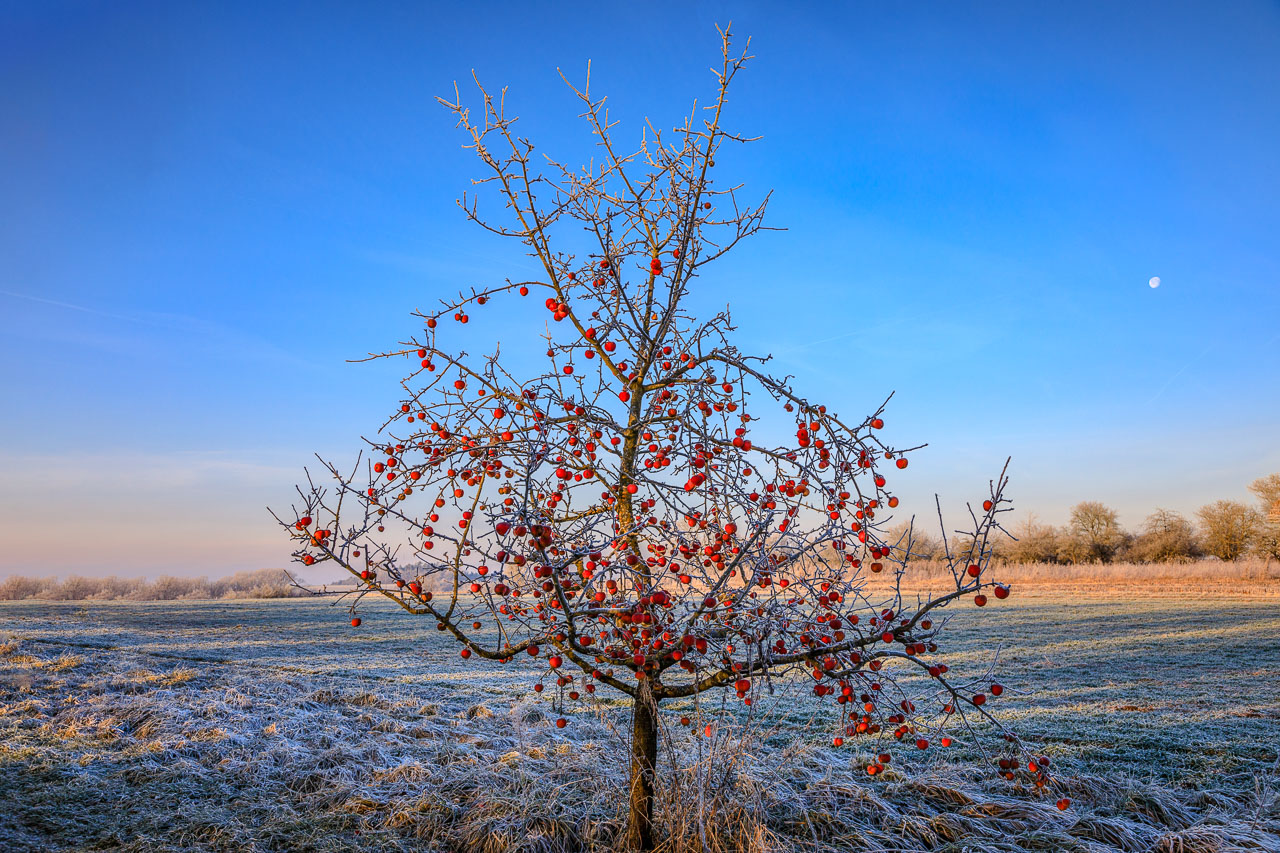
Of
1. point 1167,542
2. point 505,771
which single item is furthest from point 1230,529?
point 505,771

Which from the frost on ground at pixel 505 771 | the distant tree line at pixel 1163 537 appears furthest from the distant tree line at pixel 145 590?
the distant tree line at pixel 1163 537

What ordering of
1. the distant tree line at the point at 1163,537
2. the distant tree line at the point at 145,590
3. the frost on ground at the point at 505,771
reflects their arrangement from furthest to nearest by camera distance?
the distant tree line at the point at 1163,537 → the distant tree line at the point at 145,590 → the frost on ground at the point at 505,771

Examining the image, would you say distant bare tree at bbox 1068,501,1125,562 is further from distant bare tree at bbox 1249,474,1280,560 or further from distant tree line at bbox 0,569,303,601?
distant tree line at bbox 0,569,303,601

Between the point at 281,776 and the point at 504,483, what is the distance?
3153 mm

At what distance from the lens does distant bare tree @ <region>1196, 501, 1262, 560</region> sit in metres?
39.5

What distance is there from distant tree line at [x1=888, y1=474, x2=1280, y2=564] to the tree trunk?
37.2 meters

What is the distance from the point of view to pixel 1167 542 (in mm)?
42250

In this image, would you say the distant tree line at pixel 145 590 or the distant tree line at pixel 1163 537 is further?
the distant tree line at pixel 1163 537

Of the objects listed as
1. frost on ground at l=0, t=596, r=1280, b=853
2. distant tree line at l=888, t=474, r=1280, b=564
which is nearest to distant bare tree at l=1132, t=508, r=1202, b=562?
distant tree line at l=888, t=474, r=1280, b=564

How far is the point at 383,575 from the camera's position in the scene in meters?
3.38

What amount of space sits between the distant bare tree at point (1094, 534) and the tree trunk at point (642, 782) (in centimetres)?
4907

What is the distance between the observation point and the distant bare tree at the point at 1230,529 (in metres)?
39.5

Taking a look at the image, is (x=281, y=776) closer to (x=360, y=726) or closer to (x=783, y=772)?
(x=360, y=726)

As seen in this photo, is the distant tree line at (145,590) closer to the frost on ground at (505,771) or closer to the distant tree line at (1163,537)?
the frost on ground at (505,771)
